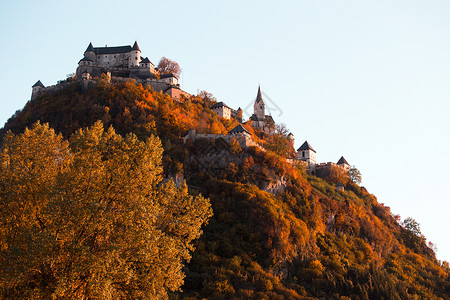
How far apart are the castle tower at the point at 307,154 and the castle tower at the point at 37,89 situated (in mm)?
53164

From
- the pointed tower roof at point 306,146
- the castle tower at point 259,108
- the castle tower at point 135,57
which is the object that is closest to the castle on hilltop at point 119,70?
the castle tower at point 135,57

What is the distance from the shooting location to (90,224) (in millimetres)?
19703

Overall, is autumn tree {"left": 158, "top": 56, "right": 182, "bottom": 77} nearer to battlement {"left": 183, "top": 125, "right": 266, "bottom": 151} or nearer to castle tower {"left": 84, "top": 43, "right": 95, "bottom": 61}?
castle tower {"left": 84, "top": 43, "right": 95, "bottom": 61}

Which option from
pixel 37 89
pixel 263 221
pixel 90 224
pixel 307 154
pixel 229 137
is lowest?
A: pixel 90 224

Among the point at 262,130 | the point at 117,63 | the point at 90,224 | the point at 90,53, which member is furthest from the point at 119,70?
the point at 90,224

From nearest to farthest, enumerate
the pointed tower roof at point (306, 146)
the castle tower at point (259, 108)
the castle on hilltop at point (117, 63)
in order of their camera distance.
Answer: the castle on hilltop at point (117, 63), the pointed tower roof at point (306, 146), the castle tower at point (259, 108)

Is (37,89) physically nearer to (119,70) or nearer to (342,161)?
(119,70)

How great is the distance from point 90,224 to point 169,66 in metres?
81.3

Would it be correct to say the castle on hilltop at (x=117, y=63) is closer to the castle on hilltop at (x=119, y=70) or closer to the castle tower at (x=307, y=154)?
the castle on hilltop at (x=119, y=70)

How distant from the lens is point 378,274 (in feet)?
170

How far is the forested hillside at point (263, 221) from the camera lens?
46031mm

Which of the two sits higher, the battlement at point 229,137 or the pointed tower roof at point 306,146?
the pointed tower roof at point 306,146

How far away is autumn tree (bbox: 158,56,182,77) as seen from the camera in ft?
317

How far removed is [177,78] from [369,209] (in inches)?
1839
